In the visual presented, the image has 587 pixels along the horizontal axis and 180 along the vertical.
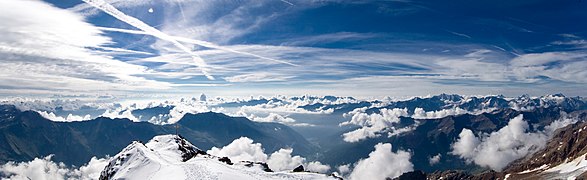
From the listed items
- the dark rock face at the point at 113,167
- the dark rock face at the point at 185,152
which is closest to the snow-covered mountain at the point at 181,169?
the dark rock face at the point at 113,167

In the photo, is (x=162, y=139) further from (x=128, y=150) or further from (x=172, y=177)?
(x=172, y=177)

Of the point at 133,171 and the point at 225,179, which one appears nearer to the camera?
the point at 225,179

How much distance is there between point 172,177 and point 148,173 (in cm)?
1390

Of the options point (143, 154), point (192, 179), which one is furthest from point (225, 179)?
point (143, 154)

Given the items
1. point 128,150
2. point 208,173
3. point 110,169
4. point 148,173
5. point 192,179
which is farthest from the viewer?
point 128,150

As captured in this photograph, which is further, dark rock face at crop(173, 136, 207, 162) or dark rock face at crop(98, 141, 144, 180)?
dark rock face at crop(173, 136, 207, 162)

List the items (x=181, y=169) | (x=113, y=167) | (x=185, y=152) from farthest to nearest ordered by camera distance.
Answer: (x=185, y=152) → (x=113, y=167) → (x=181, y=169)

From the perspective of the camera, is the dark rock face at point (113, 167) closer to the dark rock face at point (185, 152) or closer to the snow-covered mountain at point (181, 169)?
the snow-covered mountain at point (181, 169)

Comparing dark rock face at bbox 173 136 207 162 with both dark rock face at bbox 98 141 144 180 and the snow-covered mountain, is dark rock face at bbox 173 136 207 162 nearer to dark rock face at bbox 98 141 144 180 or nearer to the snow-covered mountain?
the snow-covered mountain

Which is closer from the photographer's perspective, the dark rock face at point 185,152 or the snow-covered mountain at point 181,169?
the snow-covered mountain at point 181,169

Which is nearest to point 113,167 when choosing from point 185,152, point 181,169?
point 181,169

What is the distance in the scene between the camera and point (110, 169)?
9788 centimetres

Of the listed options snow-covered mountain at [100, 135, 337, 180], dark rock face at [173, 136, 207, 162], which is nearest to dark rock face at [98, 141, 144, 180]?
snow-covered mountain at [100, 135, 337, 180]

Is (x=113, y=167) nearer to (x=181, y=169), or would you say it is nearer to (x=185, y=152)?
(x=181, y=169)
